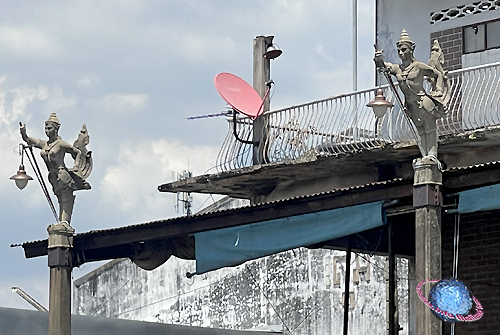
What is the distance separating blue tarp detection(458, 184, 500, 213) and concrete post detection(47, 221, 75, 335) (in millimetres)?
5997

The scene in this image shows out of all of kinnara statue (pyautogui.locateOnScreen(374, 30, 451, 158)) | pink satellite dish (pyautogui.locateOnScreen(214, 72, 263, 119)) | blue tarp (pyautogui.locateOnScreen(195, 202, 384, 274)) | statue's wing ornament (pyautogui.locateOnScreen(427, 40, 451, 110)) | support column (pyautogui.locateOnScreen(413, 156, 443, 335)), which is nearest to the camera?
support column (pyautogui.locateOnScreen(413, 156, 443, 335))

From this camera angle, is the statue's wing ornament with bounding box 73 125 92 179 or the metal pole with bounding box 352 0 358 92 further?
the metal pole with bounding box 352 0 358 92

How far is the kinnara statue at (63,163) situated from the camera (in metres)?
17.4

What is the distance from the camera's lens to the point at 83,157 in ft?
57.7

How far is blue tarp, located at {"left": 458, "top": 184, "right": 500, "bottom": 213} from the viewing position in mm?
13758

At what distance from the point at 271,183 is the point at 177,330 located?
9.61 ft

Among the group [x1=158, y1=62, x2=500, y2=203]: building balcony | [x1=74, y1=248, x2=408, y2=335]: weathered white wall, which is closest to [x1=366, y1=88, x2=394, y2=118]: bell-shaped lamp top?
[x1=158, y1=62, x2=500, y2=203]: building balcony

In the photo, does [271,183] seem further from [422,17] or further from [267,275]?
[267,275]

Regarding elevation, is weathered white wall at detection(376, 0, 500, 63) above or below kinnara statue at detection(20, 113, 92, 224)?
above

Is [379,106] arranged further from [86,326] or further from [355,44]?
[86,326]

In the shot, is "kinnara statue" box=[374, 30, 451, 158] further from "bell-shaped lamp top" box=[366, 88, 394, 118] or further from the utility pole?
the utility pole

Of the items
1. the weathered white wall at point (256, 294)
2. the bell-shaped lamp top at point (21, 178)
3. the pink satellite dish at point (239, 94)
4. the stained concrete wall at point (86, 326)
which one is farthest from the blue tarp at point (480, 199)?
the weathered white wall at point (256, 294)

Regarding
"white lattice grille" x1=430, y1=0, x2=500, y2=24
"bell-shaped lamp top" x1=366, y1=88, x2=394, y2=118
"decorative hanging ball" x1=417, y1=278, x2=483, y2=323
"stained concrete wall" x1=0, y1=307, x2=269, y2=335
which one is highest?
"white lattice grille" x1=430, y1=0, x2=500, y2=24

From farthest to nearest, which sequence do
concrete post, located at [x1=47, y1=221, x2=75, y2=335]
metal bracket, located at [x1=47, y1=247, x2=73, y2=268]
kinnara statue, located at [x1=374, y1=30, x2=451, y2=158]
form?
metal bracket, located at [x1=47, y1=247, x2=73, y2=268], concrete post, located at [x1=47, y1=221, x2=75, y2=335], kinnara statue, located at [x1=374, y1=30, x2=451, y2=158]
